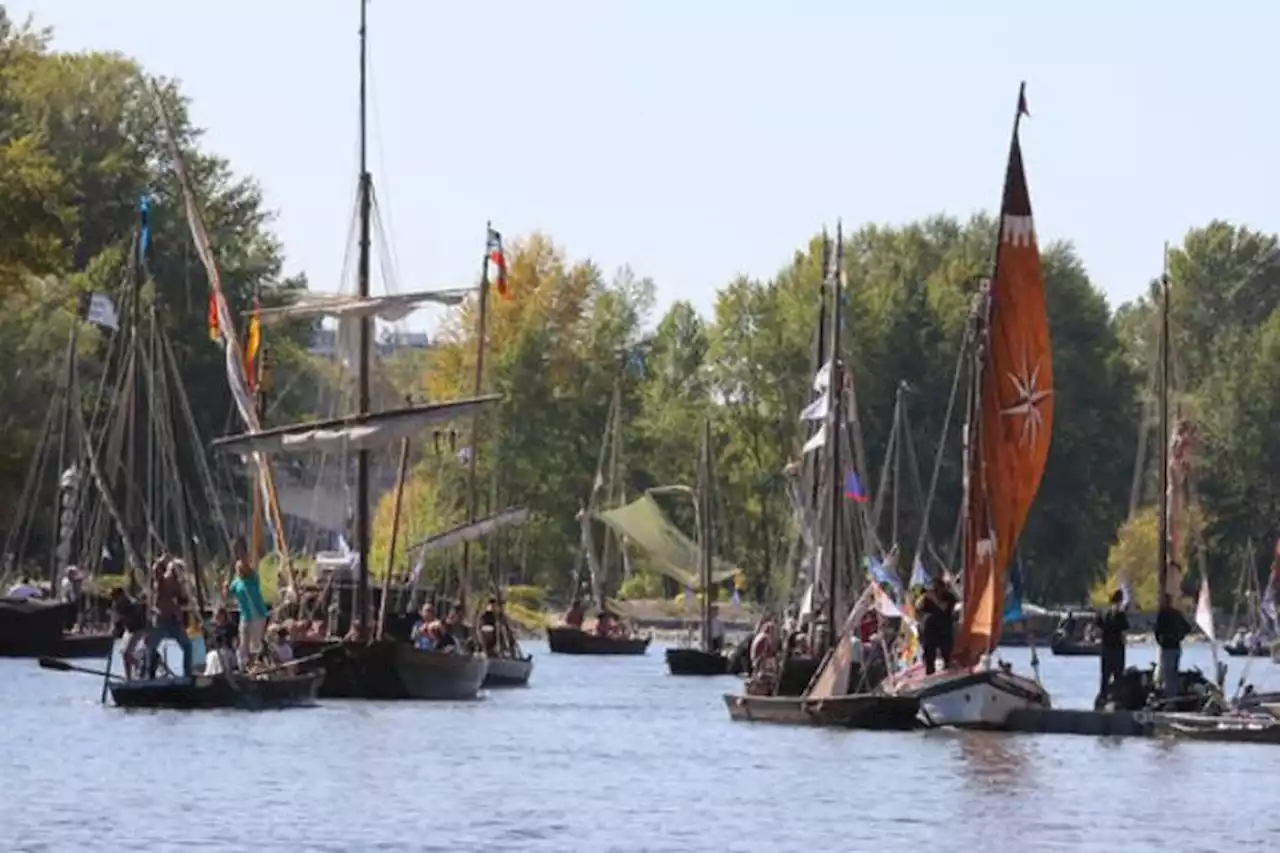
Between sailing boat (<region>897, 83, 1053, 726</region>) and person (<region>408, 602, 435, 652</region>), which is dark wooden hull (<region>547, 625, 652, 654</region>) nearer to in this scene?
person (<region>408, 602, 435, 652</region>)

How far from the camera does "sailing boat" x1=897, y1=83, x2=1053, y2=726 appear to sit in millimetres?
61438

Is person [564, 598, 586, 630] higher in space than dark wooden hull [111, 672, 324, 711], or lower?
higher

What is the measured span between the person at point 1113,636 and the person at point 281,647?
16569 millimetres

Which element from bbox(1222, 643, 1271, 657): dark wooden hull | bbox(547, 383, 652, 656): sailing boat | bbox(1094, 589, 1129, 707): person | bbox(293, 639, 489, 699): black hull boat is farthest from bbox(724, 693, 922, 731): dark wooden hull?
bbox(1222, 643, 1271, 657): dark wooden hull

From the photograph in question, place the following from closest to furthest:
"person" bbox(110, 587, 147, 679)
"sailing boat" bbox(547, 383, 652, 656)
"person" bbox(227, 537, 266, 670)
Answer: "person" bbox(110, 587, 147, 679), "person" bbox(227, 537, 266, 670), "sailing boat" bbox(547, 383, 652, 656)

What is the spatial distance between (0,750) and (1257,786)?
16896 millimetres

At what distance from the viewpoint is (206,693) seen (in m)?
65.7

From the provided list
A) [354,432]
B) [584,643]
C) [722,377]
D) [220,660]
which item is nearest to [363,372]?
[354,432]

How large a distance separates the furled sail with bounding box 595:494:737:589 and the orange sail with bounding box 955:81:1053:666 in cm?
6588

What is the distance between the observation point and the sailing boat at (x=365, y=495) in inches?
2926

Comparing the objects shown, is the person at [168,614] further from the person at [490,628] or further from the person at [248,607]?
the person at [490,628]

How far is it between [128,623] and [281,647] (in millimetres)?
7553

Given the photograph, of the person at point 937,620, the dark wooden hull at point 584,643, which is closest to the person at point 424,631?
the person at point 937,620

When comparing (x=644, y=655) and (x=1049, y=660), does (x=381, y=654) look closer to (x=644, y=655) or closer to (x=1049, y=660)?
(x=644, y=655)
